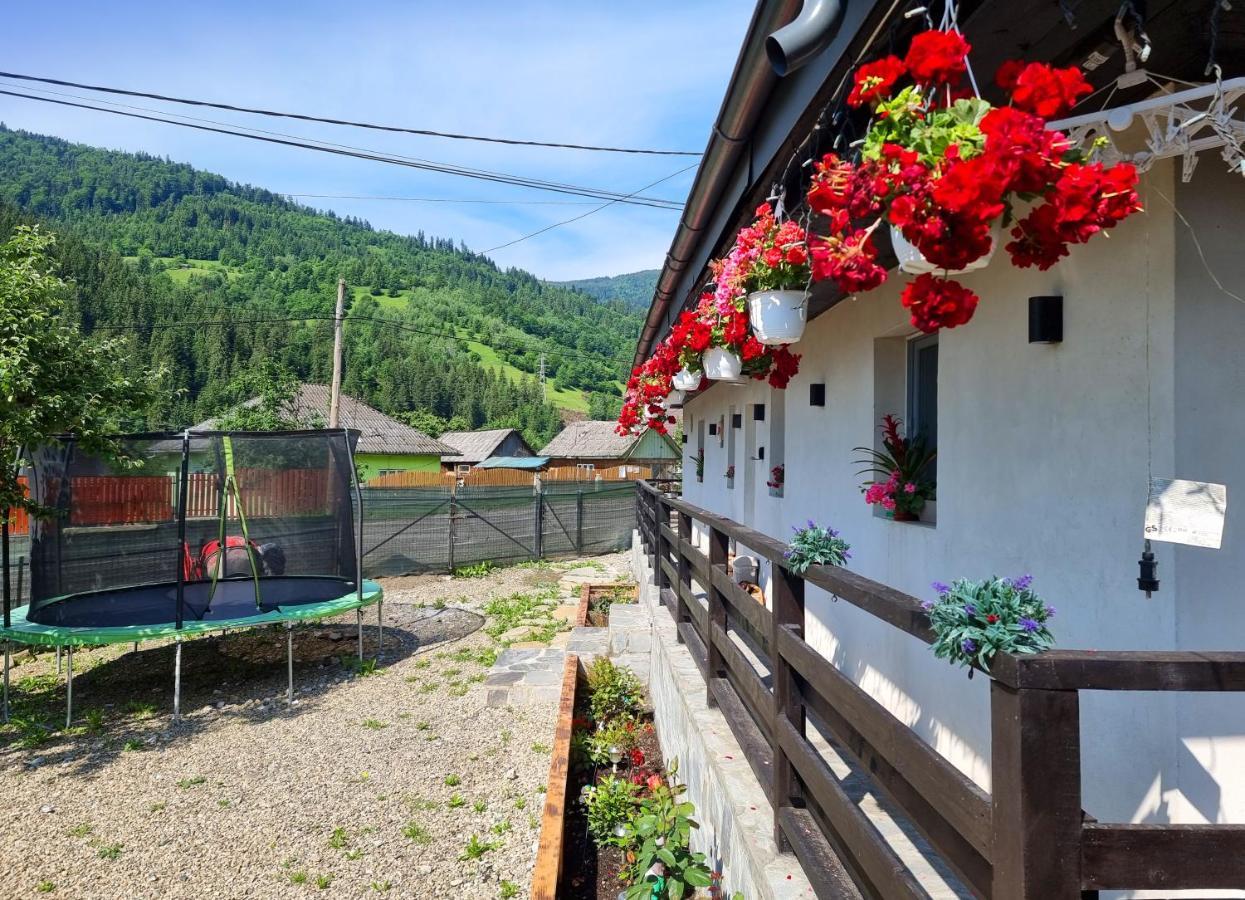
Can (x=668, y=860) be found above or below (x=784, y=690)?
below

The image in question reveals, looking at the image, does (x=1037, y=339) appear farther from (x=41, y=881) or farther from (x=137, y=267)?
(x=137, y=267)

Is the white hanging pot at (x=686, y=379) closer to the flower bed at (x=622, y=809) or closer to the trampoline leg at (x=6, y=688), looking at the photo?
the flower bed at (x=622, y=809)

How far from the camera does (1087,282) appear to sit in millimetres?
2168

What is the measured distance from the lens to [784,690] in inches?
95.1

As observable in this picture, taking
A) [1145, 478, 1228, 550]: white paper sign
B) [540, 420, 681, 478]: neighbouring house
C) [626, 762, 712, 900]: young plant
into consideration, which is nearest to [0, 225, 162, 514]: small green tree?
[626, 762, 712, 900]: young plant

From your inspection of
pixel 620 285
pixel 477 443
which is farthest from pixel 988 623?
pixel 620 285

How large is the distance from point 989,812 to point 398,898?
3213 mm

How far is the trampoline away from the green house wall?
105 feet

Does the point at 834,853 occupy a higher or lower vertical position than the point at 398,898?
higher

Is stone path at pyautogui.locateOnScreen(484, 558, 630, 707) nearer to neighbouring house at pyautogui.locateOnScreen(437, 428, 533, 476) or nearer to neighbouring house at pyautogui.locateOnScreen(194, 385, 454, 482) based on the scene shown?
neighbouring house at pyautogui.locateOnScreen(194, 385, 454, 482)

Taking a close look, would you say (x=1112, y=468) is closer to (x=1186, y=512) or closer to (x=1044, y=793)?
(x=1186, y=512)

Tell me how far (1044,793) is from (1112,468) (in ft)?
Answer: 4.33

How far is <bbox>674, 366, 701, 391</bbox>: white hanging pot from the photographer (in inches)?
190

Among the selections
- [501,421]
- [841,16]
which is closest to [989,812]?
[841,16]
